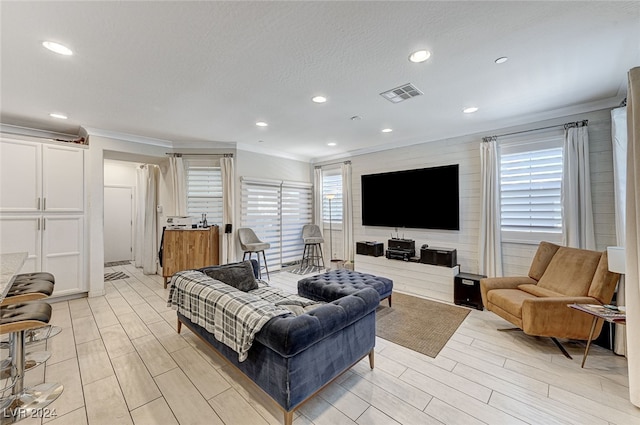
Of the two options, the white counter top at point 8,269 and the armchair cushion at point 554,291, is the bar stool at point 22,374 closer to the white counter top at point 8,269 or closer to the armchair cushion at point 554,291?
the white counter top at point 8,269

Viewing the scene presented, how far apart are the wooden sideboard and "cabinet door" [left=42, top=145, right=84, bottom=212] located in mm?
1337

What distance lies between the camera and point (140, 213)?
6227mm

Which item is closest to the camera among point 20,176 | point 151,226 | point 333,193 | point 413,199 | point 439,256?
point 20,176

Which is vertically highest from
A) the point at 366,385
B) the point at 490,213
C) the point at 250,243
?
the point at 490,213

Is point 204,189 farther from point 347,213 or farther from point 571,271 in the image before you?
point 571,271

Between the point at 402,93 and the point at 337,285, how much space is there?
7.76 ft

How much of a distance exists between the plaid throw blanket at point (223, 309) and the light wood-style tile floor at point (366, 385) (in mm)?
441

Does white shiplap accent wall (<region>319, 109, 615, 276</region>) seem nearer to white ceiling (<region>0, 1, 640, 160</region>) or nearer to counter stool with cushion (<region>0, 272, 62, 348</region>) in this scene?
white ceiling (<region>0, 1, 640, 160</region>)

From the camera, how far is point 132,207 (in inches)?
268

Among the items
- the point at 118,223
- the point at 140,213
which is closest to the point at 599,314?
the point at 140,213

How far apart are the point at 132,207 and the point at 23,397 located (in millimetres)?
5828

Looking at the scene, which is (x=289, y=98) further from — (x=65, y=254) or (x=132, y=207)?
(x=132, y=207)

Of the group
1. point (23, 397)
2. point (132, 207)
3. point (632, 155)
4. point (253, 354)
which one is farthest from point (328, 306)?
point (132, 207)

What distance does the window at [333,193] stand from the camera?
615cm
